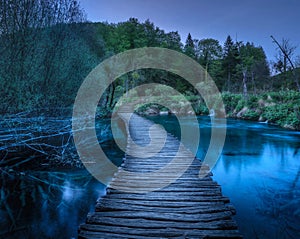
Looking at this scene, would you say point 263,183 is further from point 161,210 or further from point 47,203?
point 47,203

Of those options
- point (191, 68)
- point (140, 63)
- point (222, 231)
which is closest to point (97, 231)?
point (222, 231)

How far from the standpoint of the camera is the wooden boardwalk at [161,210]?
2.39 metres

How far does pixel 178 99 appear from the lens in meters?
29.4

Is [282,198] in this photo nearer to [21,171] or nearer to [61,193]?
[61,193]

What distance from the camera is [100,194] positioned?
5.18 meters

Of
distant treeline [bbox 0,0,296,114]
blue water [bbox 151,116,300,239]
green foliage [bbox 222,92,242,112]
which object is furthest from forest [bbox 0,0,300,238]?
green foliage [bbox 222,92,242,112]

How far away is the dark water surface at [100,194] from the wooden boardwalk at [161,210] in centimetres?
108

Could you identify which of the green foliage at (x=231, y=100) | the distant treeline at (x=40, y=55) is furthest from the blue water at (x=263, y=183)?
the green foliage at (x=231, y=100)

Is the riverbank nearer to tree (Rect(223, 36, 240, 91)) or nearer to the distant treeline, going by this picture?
tree (Rect(223, 36, 240, 91))

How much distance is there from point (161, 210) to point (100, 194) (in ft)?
9.08

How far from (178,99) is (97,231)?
27773 millimetres

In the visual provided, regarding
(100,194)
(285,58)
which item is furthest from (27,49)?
(285,58)

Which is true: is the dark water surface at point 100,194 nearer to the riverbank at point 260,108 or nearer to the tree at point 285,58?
the riverbank at point 260,108

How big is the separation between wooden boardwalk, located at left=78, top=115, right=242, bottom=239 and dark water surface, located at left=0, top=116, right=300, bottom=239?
1.08 metres
